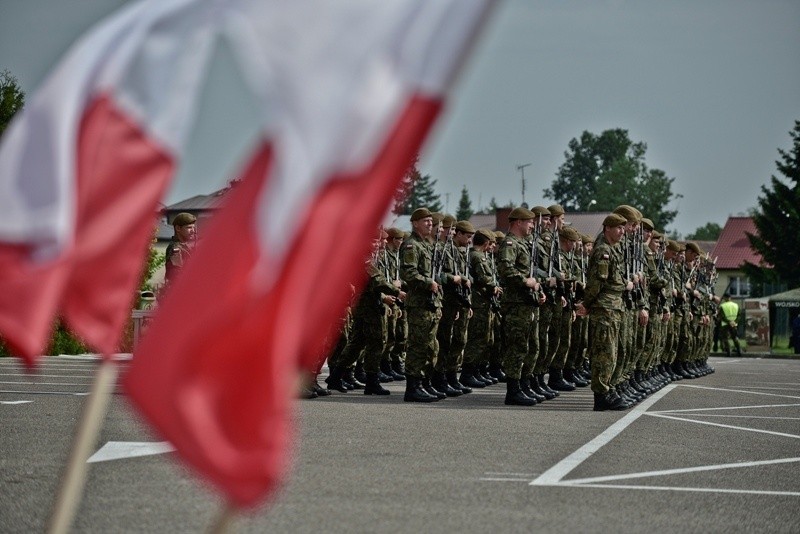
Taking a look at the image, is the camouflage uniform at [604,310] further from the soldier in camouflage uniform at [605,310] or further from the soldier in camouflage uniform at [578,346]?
the soldier in camouflage uniform at [578,346]

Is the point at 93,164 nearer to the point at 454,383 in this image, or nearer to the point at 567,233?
the point at 454,383

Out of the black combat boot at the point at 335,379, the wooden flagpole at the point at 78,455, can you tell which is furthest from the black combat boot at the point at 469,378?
the wooden flagpole at the point at 78,455

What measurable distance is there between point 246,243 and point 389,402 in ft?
44.5

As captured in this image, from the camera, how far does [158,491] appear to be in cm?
843

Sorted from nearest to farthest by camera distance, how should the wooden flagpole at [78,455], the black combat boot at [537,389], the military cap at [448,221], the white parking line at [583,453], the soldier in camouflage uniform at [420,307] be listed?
1. the wooden flagpole at [78,455]
2. the white parking line at [583,453]
3. the soldier in camouflage uniform at [420,307]
4. the black combat boot at [537,389]
5. the military cap at [448,221]

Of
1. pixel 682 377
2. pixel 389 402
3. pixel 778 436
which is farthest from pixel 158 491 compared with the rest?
pixel 682 377

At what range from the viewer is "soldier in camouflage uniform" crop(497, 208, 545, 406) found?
16.9 m

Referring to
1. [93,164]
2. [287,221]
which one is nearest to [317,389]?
[93,164]

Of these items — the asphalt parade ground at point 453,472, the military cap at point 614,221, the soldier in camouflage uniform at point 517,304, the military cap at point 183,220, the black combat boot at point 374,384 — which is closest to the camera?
the asphalt parade ground at point 453,472

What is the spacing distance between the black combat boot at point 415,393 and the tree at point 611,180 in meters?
135

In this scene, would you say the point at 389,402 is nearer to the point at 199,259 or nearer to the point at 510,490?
the point at 510,490

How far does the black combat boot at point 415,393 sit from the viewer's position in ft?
55.8

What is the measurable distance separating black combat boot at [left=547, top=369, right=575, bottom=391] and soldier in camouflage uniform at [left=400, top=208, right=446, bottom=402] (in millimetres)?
2677

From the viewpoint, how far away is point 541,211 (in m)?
19.0
